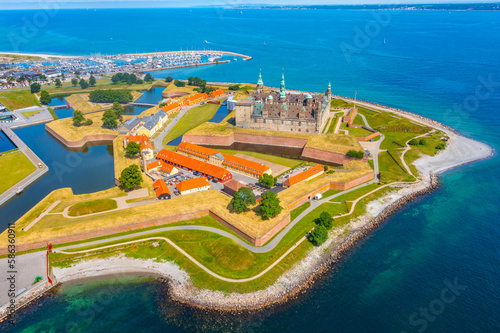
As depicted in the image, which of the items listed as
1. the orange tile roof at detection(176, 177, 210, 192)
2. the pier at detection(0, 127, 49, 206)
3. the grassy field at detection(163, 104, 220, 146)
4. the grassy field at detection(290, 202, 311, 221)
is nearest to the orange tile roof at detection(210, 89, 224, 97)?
the grassy field at detection(163, 104, 220, 146)

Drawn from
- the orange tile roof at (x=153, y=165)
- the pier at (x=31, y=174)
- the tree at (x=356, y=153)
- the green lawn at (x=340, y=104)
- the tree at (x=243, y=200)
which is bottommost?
the pier at (x=31, y=174)

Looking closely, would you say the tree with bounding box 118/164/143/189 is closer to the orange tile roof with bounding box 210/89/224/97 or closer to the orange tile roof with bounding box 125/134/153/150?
the orange tile roof with bounding box 125/134/153/150

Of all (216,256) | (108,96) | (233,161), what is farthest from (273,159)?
(108,96)

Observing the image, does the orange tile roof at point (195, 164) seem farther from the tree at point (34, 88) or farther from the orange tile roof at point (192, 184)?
the tree at point (34, 88)

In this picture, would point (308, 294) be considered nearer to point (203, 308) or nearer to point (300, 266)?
point (300, 266)

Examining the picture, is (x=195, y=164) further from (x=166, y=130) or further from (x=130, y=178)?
(x=166, y=130)

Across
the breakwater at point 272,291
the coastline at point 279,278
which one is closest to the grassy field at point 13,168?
the coastline at point 279,278
